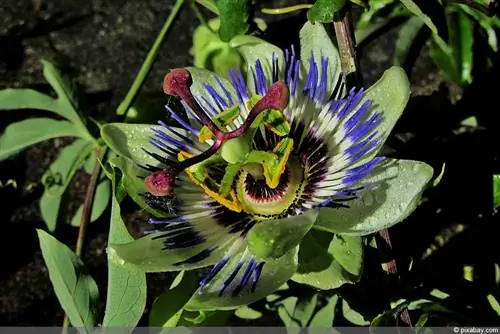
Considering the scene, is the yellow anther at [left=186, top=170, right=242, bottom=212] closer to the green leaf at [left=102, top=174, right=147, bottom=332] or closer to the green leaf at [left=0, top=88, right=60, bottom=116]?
the green leaf at [left=102, top=174, right=147, bottom=332]

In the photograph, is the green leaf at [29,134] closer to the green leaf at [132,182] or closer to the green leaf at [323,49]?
the green leaf at [132,182]

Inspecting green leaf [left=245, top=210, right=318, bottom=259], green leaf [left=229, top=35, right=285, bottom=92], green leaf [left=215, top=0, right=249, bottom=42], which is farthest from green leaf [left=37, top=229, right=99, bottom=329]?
green leaf [left=215, top=0, right=249, bottom=42]

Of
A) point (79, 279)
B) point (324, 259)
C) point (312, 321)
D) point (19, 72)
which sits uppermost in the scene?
point (19, 72)

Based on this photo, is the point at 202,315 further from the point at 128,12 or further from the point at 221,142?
the point at 128,12

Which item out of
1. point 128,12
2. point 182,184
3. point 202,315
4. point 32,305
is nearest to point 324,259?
point 202,315

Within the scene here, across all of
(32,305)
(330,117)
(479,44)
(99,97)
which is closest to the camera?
(330,117)

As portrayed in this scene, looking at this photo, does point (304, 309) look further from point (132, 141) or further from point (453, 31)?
point (453, 31)
